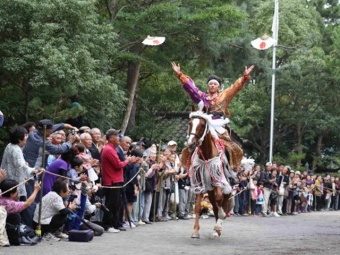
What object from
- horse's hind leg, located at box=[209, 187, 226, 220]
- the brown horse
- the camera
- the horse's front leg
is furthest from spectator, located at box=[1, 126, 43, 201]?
horse's hind leg, located at box=[209, 187, 226, 220]

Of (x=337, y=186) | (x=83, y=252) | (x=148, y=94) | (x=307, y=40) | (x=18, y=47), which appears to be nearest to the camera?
(x=83, y=252)

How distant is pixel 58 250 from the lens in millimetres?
12711

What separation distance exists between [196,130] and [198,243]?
212 centimetres

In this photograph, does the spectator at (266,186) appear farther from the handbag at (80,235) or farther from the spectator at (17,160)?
the spectator at (17,160)

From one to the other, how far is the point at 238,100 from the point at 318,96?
4.94 m

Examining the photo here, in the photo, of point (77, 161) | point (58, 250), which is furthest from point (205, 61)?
point (58, 250)

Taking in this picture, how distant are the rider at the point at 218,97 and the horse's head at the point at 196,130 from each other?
120 cm

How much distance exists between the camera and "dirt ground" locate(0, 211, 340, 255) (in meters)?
13.0

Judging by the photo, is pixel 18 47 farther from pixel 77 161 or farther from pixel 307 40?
pixel 307 40

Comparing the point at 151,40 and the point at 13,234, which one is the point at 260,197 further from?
the point at 13,234

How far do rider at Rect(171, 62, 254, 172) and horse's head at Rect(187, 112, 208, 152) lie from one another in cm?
120

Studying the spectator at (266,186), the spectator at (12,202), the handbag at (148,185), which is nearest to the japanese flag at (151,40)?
the handbag at (148,185)

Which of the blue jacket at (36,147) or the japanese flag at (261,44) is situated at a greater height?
the japanese flag at (261,44)

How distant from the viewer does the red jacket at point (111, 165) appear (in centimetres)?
1683
